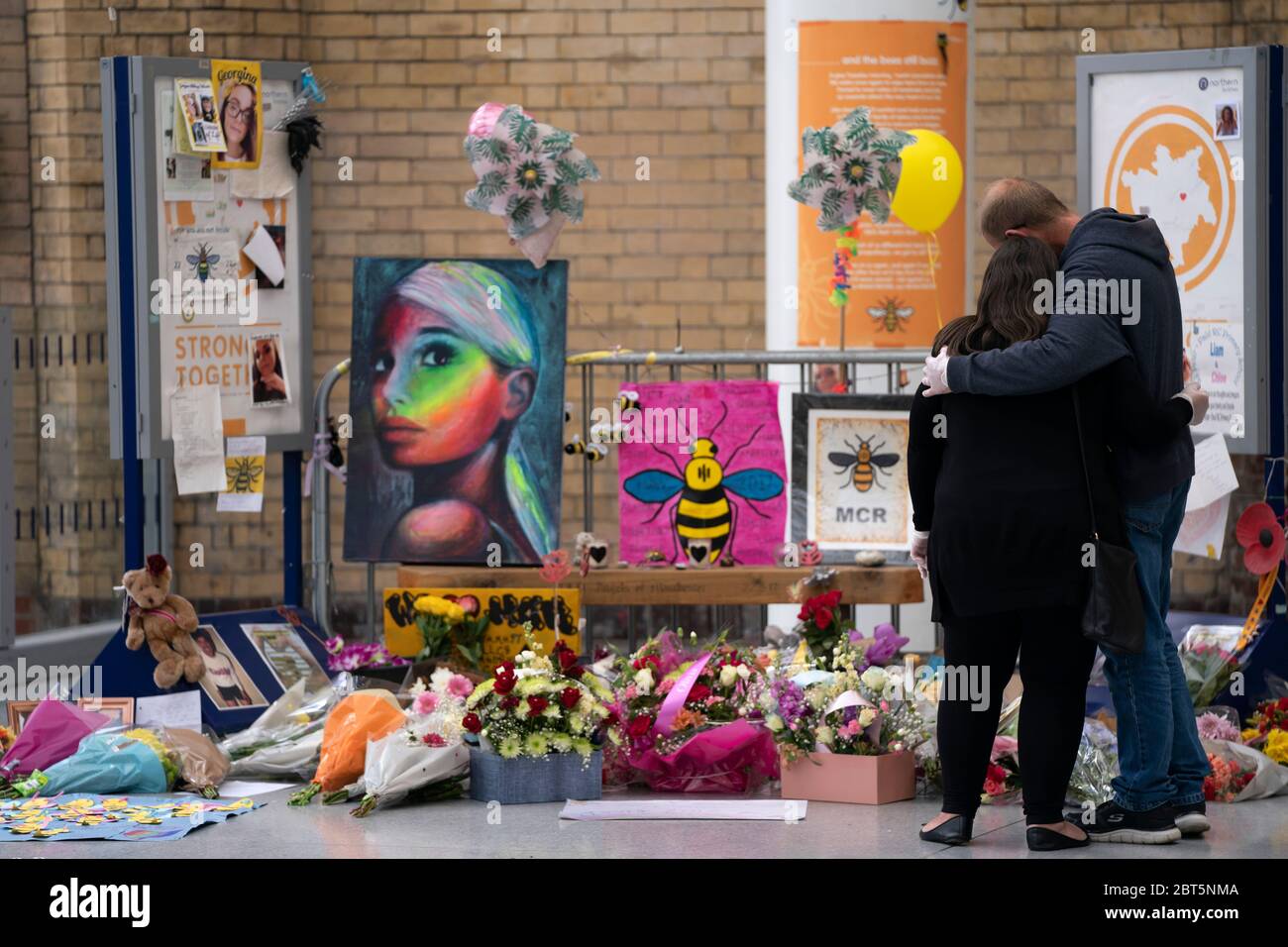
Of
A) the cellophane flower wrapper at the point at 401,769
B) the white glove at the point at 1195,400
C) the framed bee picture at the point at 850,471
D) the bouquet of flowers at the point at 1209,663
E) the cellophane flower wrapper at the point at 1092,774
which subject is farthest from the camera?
the framed bee picture at the point at 850,471

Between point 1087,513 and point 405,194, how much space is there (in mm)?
5026

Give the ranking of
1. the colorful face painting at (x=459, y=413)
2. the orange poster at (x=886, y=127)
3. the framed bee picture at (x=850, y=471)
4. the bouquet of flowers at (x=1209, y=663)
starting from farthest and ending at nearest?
the orange poster at (x=886, y=127) < the framed bee picture at (x=850, y=471) < the colorful face painting at (x=459, y=413) < the bouquet of flowers at (x=1209, y=663)

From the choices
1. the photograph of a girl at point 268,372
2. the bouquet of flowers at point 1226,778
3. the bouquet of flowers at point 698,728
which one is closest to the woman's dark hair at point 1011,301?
the bouquet of flowers at point 698,728

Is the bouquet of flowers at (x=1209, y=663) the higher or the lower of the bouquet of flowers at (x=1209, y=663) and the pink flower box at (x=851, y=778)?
the higher

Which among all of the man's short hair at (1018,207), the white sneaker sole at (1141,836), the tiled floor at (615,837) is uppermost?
the man's short hair at (1018,207)

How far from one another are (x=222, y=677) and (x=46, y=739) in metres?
0.66

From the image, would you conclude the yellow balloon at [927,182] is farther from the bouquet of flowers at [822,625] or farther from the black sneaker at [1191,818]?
the black sneaker at [1191,818]

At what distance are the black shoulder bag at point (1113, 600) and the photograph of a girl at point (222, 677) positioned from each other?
2773 mm

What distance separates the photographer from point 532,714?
4859mm

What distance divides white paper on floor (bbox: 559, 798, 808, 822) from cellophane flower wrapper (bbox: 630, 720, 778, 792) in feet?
0.40

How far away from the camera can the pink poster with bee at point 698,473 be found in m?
5.94

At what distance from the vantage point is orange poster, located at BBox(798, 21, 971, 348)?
263 inches
